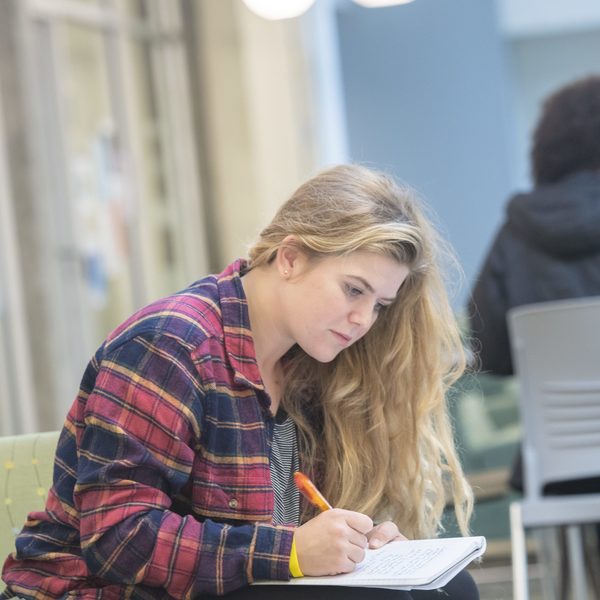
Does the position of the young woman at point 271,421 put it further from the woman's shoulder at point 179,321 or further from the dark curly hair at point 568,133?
the dark curly hair at point 568,133

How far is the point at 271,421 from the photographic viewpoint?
163 cm

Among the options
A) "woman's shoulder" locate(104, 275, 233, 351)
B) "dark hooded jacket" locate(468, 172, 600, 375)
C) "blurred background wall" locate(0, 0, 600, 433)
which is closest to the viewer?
"woman's shoulder" locate(104, 275, 233, 351)

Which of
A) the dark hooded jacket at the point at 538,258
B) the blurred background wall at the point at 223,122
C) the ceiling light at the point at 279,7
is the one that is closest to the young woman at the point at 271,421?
the dark hooded jacket at the point at 538,258

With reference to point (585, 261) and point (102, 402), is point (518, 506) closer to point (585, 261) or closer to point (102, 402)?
point (585, 261)

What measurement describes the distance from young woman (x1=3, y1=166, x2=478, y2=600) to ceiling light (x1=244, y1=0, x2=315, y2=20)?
3.26m

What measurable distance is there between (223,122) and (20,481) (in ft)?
14.0

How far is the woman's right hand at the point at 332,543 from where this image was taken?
4.60 feet

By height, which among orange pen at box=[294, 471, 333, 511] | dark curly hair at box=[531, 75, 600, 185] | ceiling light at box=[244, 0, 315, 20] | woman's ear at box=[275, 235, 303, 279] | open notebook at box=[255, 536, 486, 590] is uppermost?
ceiling light at box=[244, 0, 315, 20]

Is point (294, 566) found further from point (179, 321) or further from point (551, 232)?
point (551, 232)

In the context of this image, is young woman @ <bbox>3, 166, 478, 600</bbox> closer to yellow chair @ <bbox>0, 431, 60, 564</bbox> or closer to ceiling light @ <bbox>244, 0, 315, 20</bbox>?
yellow chair @ <bbox>0, 431, 60, 564</bbox>

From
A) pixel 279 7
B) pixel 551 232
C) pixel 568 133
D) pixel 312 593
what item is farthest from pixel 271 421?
pixel 279 7

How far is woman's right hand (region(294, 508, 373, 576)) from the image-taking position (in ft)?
4.60

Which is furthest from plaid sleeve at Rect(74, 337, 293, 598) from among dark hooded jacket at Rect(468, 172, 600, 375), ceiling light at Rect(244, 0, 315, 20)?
ceiling light at Rect(244, 0, 315, 20)

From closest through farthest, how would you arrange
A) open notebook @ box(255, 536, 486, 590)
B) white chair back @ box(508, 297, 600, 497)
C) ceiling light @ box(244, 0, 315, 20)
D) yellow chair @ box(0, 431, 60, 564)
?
1. open notebook @ box(255, 536, 486, 590)
2. yellow chair @ box(0, 431, 60, 564)
3. white chair back @ box(508, 297, 600, 497)
4. ceiling light @ box(244, 0, 315, 20)
